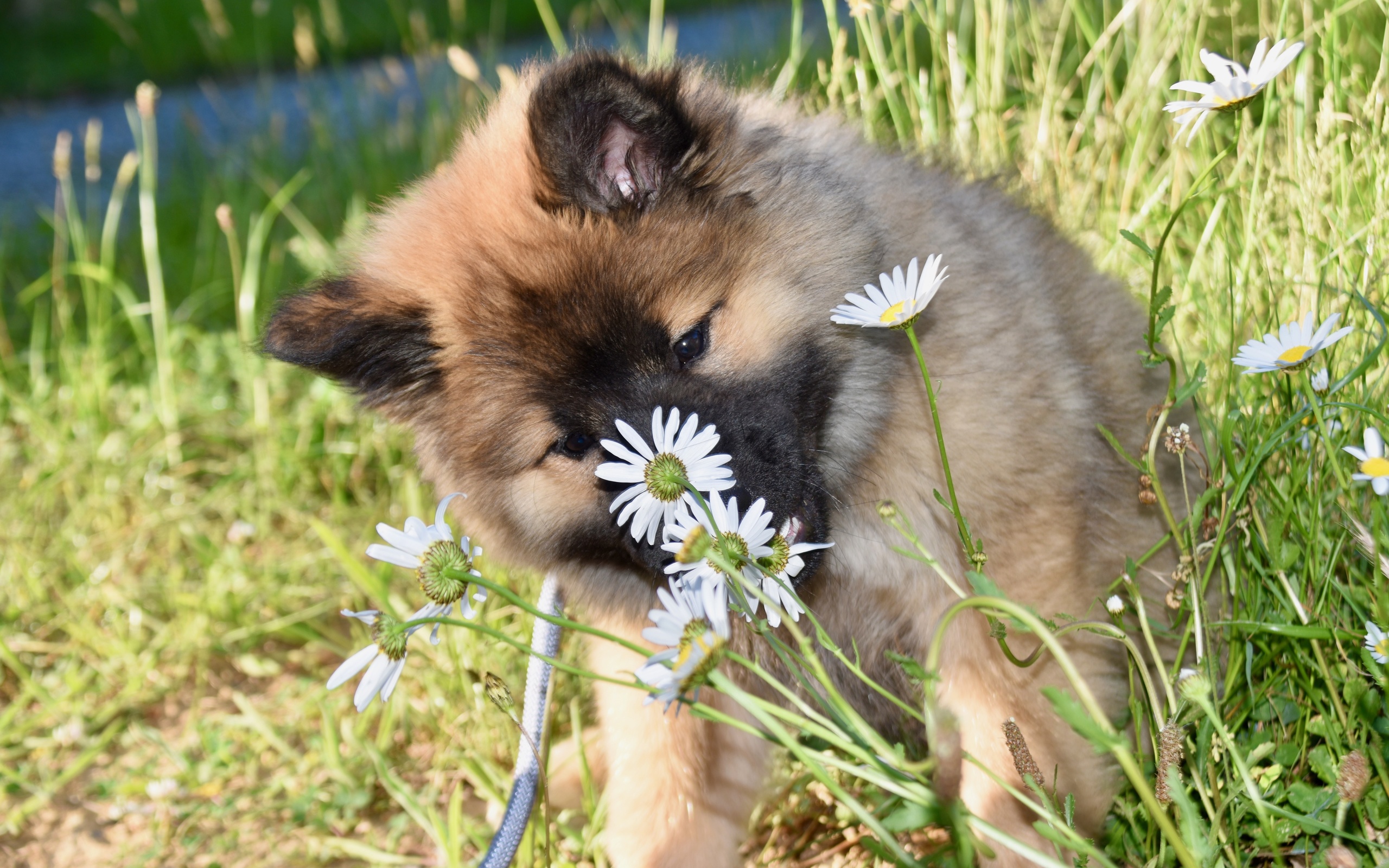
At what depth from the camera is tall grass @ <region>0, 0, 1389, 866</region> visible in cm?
149

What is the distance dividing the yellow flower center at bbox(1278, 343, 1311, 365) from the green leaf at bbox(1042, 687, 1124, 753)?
23.6 inches

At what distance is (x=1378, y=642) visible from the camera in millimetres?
1296

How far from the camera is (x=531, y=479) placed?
5.84 ft

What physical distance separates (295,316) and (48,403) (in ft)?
7.43

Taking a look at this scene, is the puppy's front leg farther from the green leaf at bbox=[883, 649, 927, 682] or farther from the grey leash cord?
the green leaf at bbox=[883, 649, 927, 682]

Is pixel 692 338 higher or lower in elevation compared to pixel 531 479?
higher

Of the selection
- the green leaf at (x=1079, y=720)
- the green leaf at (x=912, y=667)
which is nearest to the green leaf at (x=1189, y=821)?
the green leaf at (x=1079, y=720)

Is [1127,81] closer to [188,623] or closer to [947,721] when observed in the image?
[947,721]

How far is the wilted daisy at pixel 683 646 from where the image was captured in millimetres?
1001

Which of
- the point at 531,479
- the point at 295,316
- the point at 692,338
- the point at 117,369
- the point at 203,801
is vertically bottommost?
the point at 203,801

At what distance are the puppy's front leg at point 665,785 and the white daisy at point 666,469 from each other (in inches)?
27.0

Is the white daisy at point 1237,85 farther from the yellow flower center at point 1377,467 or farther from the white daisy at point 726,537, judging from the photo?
the white daisy at point 726,537

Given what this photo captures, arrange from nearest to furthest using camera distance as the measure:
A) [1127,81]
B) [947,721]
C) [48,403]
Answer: [947,721]
[1127,81]
[48,403]

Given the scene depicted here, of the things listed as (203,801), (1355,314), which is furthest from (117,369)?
(1355,314)
